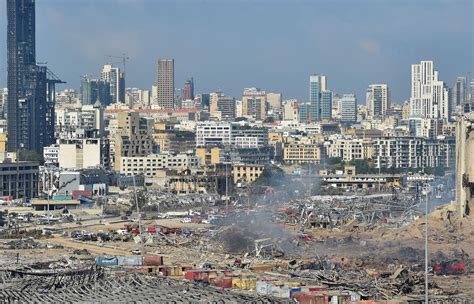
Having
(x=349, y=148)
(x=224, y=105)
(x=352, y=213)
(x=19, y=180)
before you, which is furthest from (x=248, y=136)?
(x=352, y=213)

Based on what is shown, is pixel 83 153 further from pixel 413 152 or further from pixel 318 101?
pixel 318 101

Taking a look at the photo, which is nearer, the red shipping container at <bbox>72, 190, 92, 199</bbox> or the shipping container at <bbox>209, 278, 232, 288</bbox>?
the shipping container at <bbox>209, 278, 232, 288</bbox>

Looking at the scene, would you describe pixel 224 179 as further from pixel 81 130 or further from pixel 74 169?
pixel 81 130

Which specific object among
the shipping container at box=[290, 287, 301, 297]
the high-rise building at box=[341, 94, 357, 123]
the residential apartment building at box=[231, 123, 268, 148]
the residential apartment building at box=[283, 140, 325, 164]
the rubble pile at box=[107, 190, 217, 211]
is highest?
the high-rise building at box=[341, 94, 357, 123]

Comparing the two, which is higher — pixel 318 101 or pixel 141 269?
pixel 318 101

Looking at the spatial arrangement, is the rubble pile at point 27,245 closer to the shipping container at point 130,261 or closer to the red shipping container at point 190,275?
the shipping container at point 130,261

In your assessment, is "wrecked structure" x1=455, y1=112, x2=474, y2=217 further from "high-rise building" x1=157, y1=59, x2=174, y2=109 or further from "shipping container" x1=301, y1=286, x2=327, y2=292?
"high-rise building" x1=157, y1=59, x2=174, y2=109

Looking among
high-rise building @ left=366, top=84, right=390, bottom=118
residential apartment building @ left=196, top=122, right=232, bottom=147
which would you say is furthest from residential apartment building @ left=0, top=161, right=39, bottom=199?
high-rise building @ left=366, top=84, right=390, bottom=118
